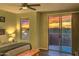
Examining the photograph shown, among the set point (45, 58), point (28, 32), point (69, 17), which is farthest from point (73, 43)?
point (45, 58)

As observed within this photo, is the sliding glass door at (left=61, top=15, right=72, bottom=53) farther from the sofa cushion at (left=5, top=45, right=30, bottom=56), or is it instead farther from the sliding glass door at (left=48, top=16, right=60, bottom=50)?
the sofa cushion at (left=5, top=45, right=30, bottom=56)

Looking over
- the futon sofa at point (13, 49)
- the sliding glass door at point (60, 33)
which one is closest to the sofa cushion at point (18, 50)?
the futon sofa at point (13, 49)

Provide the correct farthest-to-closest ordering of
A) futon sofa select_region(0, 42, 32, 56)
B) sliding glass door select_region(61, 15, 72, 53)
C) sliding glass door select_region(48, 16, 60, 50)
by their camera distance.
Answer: sliding glass door select_region(48, 16, 60, 50) → sliding glass door select_region(61, 15, 72, 53) → futon sofa select_region(0, 42, 32, 56)

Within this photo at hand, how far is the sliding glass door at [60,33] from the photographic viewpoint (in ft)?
18.9

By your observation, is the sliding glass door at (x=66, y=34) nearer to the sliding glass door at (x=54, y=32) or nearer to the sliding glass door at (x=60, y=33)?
the sliding glass door at (x=60, y=33)

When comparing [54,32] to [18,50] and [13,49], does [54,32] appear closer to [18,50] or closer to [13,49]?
[18,50]

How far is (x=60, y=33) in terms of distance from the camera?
19.8 feet

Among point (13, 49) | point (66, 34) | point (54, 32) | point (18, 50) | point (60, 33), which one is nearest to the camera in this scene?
point (13, 49)

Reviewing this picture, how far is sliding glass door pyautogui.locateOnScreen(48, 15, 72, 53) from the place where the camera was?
5.75 metres

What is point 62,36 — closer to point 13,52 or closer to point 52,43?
point 52,43

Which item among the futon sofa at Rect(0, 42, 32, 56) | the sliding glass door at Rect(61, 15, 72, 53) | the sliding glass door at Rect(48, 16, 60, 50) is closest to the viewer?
the futon sofa at Rect(0, 42, 32, 56)

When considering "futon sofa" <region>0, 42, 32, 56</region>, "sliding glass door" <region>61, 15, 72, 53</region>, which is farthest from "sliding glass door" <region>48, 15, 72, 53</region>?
"futon sofa" <region>0, 42, 32, 56</region>

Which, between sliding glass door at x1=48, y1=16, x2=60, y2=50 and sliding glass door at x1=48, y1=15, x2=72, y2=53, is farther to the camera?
sliding glass door at x1=48, y1=16, x2=60, y2=50

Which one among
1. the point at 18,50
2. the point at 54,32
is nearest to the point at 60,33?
the point at 54,32
